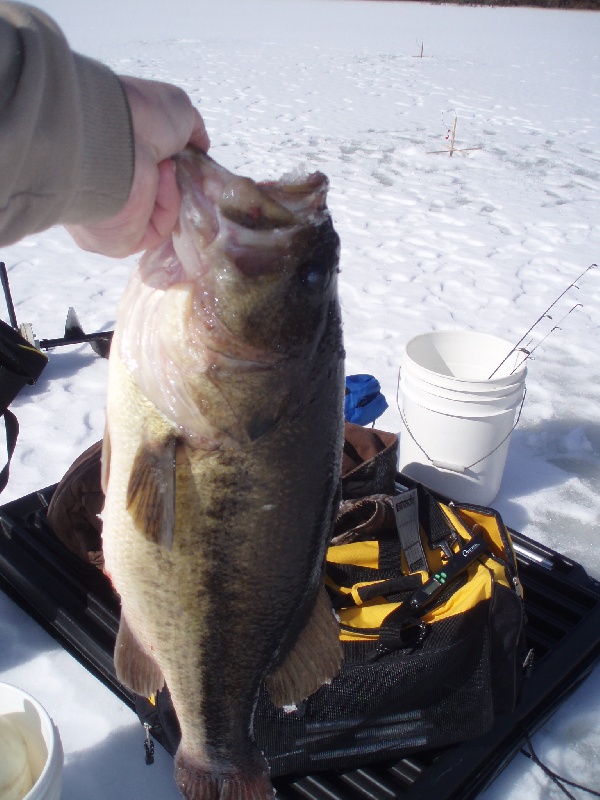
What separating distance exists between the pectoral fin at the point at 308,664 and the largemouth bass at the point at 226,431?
23 millimetres

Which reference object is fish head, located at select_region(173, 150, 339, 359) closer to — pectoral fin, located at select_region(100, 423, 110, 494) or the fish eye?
the fish eye

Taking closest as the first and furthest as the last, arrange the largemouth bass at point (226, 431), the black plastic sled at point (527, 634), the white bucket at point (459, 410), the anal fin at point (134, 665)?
the largemouth bass at point (226, 431) < the anal fin at point (134, 665) < the black plastic sled at point (527, 634) < the white bucket at point (459, 410)

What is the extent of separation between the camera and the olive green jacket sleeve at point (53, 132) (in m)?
1.11

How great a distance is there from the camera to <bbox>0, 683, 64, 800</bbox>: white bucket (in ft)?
5.80

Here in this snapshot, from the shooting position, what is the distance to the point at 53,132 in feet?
3.88

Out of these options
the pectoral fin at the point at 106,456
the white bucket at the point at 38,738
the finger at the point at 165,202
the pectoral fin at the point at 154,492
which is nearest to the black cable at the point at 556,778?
the white bucket at the point at 38,738

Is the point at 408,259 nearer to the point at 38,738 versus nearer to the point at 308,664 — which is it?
the point at 308,664

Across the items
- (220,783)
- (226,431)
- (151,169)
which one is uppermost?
(151,169)

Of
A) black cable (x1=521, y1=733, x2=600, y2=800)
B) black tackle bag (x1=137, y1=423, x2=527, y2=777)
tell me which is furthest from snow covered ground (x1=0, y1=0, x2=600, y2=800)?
black tackle bag (x1=137, y1=423, x2=527, y2=777)

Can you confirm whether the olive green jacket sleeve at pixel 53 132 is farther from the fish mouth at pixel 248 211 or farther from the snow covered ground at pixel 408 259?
the snow covered ground at pixel 408 259

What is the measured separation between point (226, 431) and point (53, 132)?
685mm

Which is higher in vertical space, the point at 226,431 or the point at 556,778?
the point at 226,431

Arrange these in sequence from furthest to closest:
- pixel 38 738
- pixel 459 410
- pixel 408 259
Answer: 1. pixel 408 259
2. pixel 459 410
3. pixel 38 738

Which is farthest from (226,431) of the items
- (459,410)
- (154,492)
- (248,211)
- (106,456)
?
(459,410)
